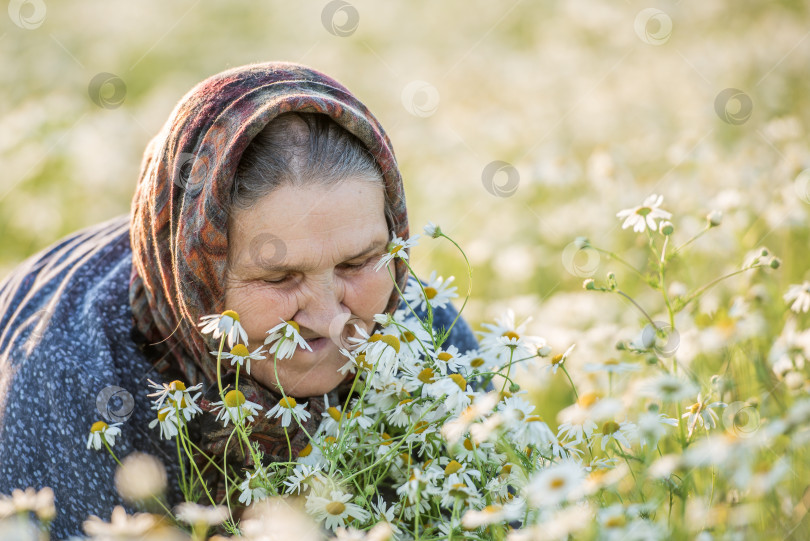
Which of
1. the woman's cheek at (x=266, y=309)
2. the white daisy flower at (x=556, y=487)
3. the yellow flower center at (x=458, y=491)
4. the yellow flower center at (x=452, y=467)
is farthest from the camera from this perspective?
the woman's cheek at (x=266, y=309)

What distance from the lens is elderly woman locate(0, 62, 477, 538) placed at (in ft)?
4.13

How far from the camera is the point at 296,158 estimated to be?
4.18 ft

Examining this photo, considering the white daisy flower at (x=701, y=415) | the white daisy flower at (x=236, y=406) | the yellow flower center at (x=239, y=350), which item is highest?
the yellow flower center at (x=239, y=350)

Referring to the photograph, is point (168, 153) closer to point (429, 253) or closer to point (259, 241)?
point (259, 241)

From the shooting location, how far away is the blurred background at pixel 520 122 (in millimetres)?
2586

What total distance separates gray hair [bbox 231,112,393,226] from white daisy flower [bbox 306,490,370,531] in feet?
1.56

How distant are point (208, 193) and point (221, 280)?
0.15 m

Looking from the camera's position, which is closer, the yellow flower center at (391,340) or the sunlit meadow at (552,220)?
the sunlit meadow at (552,220)

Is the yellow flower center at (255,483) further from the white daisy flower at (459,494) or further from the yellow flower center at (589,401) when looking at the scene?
the yellow flower center at (589,401)

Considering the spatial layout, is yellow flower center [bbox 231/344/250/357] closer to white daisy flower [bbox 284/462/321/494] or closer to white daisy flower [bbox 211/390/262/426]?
white daisy flower [bbox 211/390/262/426]

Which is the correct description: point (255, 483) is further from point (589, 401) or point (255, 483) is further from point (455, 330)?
point (455, 330)

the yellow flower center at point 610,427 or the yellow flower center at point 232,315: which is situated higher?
the yellow flower center at point 232,315

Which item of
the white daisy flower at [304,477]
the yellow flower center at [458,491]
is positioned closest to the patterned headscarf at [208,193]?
the white daisy flower at [304,477]

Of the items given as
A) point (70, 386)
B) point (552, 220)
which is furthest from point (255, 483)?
point (552, 220)
